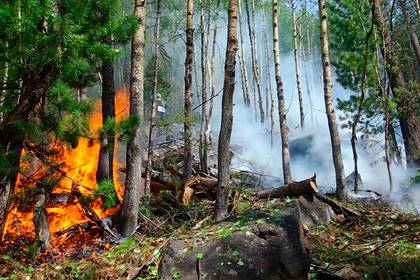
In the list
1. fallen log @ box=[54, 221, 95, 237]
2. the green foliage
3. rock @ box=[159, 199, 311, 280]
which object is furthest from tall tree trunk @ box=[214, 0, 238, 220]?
fallen log @ box=[54, 221, 95, 237]

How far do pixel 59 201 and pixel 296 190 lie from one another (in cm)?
516

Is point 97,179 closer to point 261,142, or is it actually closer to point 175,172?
point 175,172

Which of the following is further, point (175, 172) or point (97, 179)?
point (175, 172)

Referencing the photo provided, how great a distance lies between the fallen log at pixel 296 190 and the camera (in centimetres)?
588

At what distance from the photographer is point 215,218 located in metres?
5.44

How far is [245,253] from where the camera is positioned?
342 cm

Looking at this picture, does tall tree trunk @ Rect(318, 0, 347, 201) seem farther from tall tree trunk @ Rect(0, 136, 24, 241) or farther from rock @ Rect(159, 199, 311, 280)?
tall tree trunk @ Rect(0, 136, 24, 241)

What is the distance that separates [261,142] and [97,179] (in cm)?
1273

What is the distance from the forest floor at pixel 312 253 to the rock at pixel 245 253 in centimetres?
27

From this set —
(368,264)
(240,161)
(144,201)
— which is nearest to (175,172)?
(144,201)

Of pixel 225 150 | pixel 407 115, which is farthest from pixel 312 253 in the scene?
pixel 407 115

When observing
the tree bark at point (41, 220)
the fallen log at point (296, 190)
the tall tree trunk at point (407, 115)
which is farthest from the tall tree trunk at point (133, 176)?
the tall tree trunk at point (407, 115)

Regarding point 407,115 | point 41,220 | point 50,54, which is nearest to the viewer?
point 50,54

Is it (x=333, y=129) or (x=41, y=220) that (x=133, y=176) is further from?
(x=333, y=129)
